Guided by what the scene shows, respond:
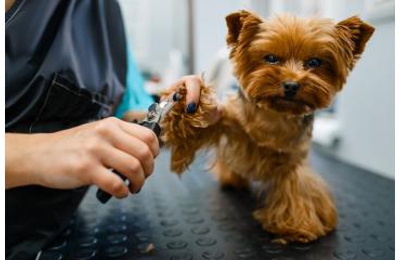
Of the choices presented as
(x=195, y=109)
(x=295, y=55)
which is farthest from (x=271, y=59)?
(x=195, y=109)

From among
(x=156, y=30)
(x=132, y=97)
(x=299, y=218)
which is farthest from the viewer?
(x=156, y=30)

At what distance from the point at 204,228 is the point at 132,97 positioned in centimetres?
39

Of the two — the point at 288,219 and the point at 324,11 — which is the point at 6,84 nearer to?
the point at 288,219

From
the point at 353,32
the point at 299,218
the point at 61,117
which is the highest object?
the point at 353,32

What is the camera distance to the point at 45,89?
0.60 metres

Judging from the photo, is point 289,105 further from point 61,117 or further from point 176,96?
point 61,117

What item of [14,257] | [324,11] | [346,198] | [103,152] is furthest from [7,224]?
[324,11]

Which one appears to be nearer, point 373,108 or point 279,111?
point 279,111

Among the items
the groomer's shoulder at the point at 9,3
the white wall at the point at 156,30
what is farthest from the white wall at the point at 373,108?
the white wall at the point at 156,30

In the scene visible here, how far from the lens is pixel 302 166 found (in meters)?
0.78

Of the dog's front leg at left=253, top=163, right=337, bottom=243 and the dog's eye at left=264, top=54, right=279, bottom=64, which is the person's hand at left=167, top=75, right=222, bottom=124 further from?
the dog's front leg at left=253, top=163, right=337, bottom=243

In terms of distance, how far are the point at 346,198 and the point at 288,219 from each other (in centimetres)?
24

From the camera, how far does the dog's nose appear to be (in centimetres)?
61

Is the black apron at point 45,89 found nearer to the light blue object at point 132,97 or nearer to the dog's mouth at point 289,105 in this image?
the light blue object at point 132,97
